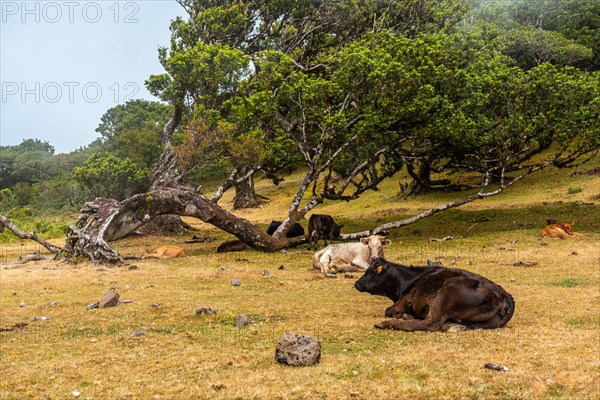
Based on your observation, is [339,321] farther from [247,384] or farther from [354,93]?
[354,93]

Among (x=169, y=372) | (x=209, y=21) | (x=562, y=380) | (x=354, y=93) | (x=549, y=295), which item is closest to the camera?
(x=562, y=380)

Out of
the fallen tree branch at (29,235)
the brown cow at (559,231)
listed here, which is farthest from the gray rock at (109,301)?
the brown cow at (559,231)

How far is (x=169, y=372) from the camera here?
6316 millimetres

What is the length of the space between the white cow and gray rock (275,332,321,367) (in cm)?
894

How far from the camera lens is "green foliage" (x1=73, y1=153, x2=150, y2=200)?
5025 centimetres

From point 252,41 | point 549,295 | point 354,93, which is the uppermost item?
point 252,41

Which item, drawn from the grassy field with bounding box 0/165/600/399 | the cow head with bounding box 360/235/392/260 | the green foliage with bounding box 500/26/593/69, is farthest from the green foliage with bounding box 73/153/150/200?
the green foliage with bounding box 500/26/593/69

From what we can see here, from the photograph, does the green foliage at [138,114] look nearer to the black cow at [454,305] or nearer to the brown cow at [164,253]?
the brown cow at [164,253]

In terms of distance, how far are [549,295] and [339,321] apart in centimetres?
531

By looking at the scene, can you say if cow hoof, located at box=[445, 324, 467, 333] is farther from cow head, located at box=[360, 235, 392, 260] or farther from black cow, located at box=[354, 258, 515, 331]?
cow head, located at box=[360, 235, 392, 260]

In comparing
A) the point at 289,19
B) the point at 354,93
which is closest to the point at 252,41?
the point at 289,19

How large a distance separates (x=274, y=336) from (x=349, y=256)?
815cm

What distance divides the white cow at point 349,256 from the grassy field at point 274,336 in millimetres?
807

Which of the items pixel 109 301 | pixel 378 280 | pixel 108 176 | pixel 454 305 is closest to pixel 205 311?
pixel 109 301
